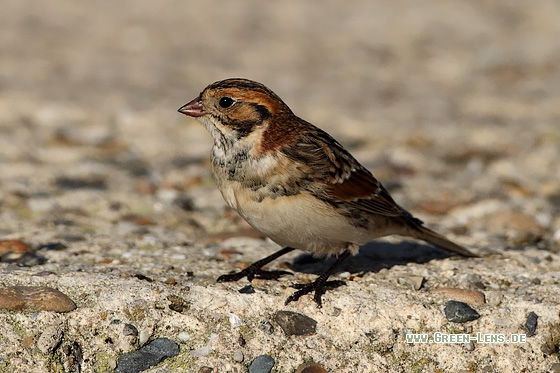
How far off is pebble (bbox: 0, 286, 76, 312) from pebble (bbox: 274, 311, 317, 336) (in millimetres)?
1141

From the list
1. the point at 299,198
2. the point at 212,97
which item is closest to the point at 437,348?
the point at 299,198

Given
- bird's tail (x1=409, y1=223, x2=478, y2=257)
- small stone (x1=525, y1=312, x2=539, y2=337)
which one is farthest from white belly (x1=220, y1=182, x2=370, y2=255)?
small stone (x1=525, y1=312, x2=539, y2=337)

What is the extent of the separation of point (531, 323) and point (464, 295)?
42cm

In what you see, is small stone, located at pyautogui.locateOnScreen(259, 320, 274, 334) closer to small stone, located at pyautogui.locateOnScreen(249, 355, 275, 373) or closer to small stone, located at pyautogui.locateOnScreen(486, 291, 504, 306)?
small stone, located at pyautogui.locateOnScreen(249, 355, 275, 373)

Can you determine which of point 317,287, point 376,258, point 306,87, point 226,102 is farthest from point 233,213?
point 306,87

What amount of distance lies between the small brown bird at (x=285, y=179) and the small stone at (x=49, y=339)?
3.81 feet

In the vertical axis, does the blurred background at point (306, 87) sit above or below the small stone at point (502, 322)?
above

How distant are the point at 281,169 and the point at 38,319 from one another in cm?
158

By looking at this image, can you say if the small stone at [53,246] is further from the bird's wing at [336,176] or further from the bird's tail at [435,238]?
the bird's tail at [435,238]

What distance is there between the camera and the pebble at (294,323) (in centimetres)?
436

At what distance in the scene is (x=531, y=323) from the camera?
4.49 m

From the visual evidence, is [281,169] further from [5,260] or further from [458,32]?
[458,32]

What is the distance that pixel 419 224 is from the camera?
5375mm

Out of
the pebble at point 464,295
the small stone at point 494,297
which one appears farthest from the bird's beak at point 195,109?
the small stone at point 494,297
